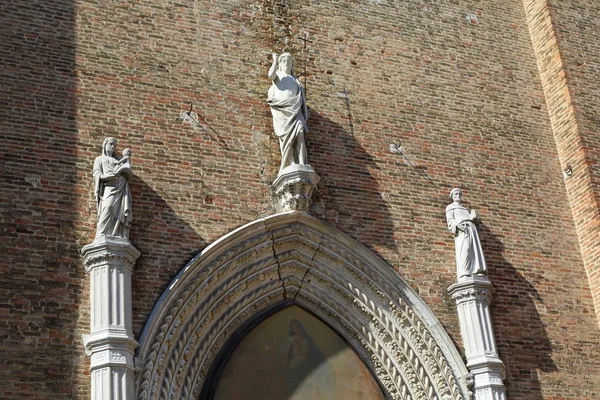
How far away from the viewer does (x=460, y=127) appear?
1445 centimetres

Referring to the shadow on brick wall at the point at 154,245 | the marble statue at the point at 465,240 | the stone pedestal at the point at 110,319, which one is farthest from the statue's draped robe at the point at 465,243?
the stone pedestal at the point at 110,319

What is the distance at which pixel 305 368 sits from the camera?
12477 millimetres

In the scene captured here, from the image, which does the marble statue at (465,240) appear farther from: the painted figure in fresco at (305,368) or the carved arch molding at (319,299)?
the painted figure in fresco at (305,368)

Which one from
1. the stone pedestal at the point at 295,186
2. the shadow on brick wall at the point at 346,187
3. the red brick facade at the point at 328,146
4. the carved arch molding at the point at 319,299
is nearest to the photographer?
the red brick facade at the point at 328,146

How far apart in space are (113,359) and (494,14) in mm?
8390

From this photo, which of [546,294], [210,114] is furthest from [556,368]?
[210,114]

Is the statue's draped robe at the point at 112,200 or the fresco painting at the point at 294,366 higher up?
the statue's draped robe at the point at 112,200

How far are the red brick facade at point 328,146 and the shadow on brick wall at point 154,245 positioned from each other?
0.07 feet

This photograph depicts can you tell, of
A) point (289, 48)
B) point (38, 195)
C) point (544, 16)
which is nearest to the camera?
point (38, 195)

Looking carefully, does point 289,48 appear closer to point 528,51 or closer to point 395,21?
point 395,21

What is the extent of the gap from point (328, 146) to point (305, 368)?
301 centimetres

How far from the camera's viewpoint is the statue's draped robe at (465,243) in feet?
42.9

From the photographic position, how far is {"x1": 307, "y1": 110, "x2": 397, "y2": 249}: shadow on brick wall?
1312cm

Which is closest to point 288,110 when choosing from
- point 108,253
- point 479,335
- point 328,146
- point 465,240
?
point 328,146
